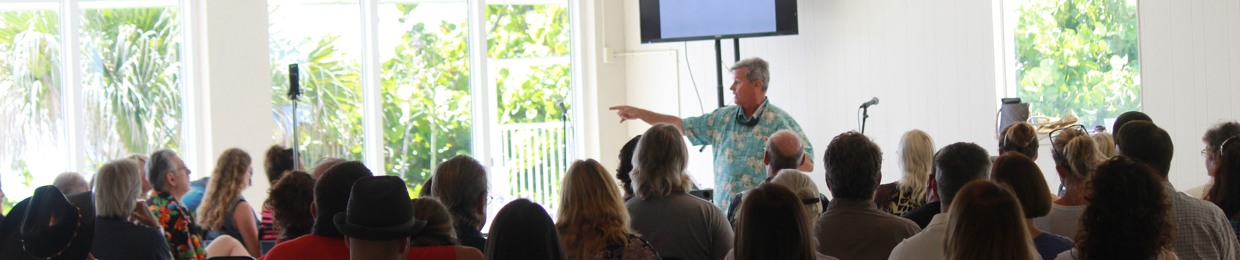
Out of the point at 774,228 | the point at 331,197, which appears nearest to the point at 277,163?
the point at 331,197

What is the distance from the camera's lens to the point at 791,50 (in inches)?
332

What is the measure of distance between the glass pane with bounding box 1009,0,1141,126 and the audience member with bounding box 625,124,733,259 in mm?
3343

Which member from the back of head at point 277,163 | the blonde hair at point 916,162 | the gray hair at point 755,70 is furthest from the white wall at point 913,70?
the back of head at point 277,163

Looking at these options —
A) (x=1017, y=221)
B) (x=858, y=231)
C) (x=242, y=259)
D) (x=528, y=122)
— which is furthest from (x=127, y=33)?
(x=1017, y=221)

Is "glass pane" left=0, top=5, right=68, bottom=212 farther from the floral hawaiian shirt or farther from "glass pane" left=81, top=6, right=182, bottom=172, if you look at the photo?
the floral hawaiian shirt

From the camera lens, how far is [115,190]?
13.3ft

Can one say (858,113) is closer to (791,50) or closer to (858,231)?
(791,50)

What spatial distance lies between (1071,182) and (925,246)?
108cm

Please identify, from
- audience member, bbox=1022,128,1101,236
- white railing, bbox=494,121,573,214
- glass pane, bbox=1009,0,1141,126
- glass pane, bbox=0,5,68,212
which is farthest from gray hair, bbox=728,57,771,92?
glass pane, bbox=0,5,68,212

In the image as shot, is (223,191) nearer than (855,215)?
No

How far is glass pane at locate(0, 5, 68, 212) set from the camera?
8.01 meters

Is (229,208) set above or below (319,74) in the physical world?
below

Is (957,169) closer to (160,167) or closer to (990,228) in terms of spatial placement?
(990,228)

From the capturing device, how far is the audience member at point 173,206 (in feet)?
15.2
